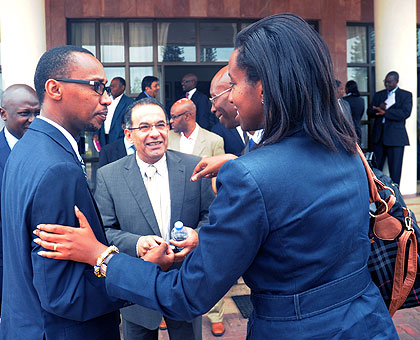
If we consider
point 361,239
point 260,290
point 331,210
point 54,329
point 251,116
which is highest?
point 251,116

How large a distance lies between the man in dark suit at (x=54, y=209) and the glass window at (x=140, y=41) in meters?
7.37

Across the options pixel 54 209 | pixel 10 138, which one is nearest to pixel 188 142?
pixel 10 138

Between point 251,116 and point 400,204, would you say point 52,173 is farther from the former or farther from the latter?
point 400,204

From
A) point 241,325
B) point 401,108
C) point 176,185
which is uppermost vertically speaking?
point 401,108

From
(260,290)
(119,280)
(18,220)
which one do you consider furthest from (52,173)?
(260,290)

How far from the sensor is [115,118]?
751 cm

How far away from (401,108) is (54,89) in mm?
7493

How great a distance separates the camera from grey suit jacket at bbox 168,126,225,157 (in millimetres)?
5324

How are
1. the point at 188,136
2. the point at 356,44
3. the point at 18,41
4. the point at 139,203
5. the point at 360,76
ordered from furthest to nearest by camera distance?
the point at 360,76
the point at 356,44
the point at 18,41
the point at 188,136
the point at 139,203

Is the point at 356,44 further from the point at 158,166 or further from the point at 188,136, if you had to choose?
the point at 158,166

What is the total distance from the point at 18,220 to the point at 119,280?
46 centimetres

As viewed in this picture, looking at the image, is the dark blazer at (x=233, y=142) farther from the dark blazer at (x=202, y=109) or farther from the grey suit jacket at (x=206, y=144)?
the dark blazer at (x=202, y=109)

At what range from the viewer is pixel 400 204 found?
77.8 inches

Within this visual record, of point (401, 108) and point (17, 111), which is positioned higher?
point (401, 108)
